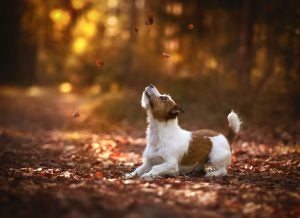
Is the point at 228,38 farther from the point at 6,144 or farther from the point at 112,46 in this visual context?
the point at 6,144

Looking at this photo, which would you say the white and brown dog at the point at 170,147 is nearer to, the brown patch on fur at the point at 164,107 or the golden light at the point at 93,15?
the brown patch on fur at the point at 164,107

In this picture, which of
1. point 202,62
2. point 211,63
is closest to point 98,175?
point 211,63

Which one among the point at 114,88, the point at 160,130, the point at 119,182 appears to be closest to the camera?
the point at 119,182

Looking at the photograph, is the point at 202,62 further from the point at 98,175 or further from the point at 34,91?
the point at 98,175

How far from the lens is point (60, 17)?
39250 millimetres

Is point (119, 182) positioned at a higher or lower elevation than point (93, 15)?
lower

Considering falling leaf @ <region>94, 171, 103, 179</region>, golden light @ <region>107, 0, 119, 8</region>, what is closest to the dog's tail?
falling leaf @ <region>94, 171, 103, 179</region>

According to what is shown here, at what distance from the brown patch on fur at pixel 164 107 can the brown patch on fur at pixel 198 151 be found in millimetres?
727

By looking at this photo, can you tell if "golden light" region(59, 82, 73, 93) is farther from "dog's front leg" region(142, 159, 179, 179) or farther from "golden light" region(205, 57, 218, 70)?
"dog's front leg" region(142, 159, 179, 179)

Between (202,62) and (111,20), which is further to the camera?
(111,20)

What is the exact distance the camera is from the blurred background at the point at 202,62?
1959 centimetres

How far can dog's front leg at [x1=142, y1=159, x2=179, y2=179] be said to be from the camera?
951 cm

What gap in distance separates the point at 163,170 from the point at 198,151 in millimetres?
966

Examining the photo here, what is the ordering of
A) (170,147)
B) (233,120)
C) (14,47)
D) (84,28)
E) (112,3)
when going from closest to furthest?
(170,147) → (233,120) → (14,47) → (84,28) → (112,3)
